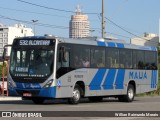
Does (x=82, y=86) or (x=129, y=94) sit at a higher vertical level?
(x=82, y=86)

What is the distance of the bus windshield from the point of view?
940 inches

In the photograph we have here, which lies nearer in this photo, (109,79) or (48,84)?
(48,84)

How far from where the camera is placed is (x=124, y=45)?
2903 cm

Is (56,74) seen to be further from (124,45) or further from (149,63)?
(149,63)

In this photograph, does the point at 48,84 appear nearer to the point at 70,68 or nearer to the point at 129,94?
the point at 70,68

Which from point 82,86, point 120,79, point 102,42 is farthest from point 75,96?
point 120,79

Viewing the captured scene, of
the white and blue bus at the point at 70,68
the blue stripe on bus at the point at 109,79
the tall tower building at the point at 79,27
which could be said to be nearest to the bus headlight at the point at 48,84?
the white and blue bus at the point at 70,68

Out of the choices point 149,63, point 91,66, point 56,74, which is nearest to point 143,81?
point 149,63

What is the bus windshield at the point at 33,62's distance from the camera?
23.9 metres

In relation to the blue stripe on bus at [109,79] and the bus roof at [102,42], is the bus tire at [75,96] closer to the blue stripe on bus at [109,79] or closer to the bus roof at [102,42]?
the bus roof at [102,42]

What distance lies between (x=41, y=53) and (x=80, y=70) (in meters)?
2.29

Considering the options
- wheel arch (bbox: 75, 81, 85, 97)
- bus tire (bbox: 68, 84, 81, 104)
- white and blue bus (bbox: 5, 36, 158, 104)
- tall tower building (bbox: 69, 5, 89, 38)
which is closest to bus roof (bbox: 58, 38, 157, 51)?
white and blue bus (bbox: 5, 36, 158, 104)

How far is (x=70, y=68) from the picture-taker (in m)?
24.7

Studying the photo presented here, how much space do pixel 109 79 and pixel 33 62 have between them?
204 inches
